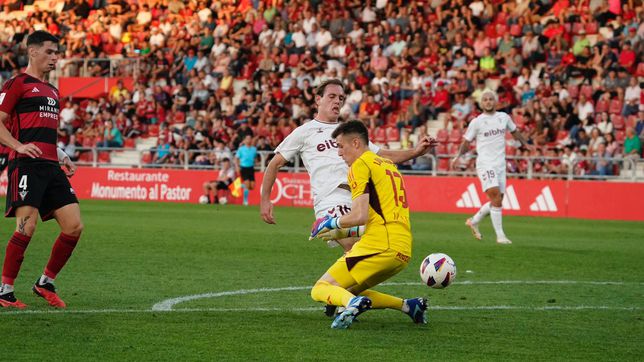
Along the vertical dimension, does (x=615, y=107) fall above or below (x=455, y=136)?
above

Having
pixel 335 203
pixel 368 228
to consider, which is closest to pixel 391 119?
pixel 335 203

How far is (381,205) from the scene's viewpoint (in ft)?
27.3

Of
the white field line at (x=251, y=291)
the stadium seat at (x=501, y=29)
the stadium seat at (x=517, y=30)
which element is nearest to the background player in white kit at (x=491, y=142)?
the white field line at (x=251, y=291)

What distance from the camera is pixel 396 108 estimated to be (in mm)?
32062

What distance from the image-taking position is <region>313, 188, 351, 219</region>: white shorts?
31.2ft

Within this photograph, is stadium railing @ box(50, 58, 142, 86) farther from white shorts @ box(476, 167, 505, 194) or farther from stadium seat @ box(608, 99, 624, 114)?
white shorts @ box(476, 167, 505, 194)

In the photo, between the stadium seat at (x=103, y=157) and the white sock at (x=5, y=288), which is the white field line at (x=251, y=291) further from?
the stadium seat at (x=103, y=157)

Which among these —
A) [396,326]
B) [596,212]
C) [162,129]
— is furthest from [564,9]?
[396,326]

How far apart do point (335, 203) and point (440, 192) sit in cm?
1965

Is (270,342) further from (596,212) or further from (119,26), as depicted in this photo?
(119,26)

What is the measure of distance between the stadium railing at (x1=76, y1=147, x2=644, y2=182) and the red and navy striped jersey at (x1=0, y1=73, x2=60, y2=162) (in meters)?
18.6

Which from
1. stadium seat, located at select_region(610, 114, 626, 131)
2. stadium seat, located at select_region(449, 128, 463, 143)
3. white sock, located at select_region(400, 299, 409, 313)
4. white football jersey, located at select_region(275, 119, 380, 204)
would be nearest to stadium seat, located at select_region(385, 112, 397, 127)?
stadium seat, located at select_region(449, 128, 463, 143)

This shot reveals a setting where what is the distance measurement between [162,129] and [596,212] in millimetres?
15402

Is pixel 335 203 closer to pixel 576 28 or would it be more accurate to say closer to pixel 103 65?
pixel 576 28
